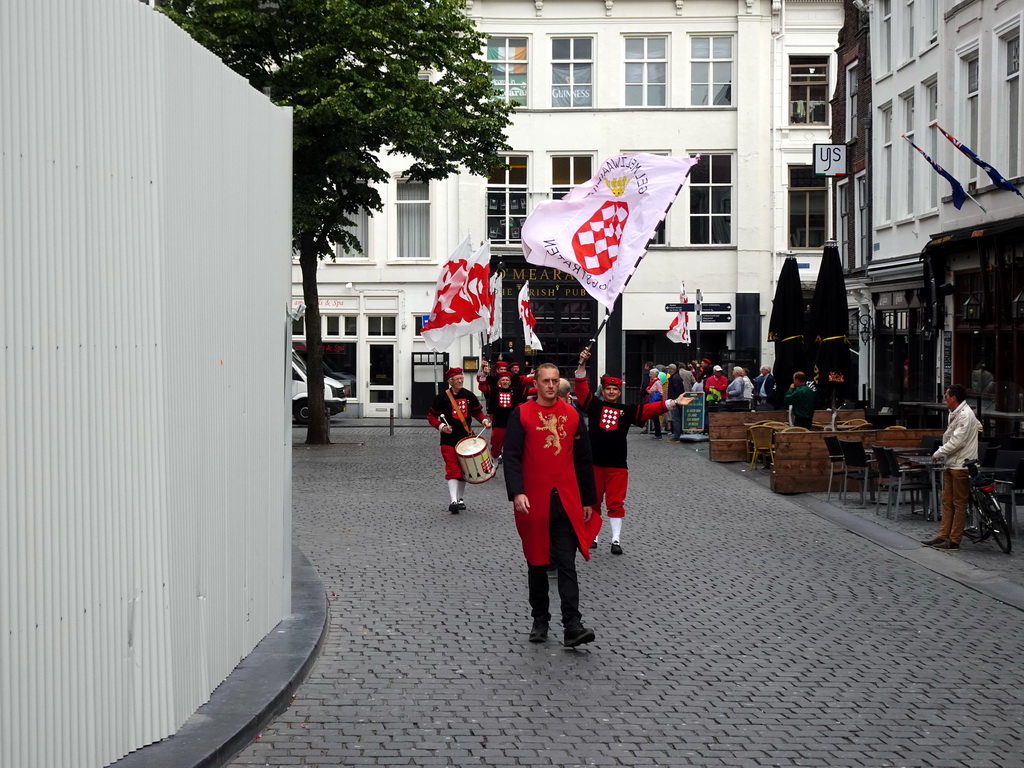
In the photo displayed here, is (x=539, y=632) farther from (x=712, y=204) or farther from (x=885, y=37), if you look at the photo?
(x=712, y=204)

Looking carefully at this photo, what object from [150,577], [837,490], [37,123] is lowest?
[837,490]

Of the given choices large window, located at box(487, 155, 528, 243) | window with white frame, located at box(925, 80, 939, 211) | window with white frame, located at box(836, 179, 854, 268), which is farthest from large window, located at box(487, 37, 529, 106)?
window with white frame, located at box(925, 80, 939, 211)

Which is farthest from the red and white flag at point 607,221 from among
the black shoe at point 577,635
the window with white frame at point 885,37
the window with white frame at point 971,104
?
the window with white frame at point 885,37

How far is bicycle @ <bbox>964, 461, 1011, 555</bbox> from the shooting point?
13.6 metres

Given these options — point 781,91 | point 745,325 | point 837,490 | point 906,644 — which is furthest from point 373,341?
point 906,644

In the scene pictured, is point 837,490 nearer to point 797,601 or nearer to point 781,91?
point 797,601

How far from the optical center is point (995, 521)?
44.8 ft

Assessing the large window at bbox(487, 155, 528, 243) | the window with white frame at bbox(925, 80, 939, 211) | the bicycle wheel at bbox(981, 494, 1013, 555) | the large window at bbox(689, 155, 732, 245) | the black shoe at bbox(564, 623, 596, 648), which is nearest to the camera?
the black shoe at bbox(564, 623, 596, 648)

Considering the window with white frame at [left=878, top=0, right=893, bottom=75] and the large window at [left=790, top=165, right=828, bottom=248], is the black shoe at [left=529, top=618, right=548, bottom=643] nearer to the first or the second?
the window with white frame at [left=878, top=0, right=893, bottom=75]

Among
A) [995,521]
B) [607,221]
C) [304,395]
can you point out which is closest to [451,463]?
[607,221]

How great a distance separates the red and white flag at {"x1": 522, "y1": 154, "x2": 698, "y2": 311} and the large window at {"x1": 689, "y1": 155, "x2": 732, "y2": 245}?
29.7 m

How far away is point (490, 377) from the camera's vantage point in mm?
22781

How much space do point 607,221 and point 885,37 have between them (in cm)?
1885

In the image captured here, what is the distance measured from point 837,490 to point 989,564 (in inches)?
263
